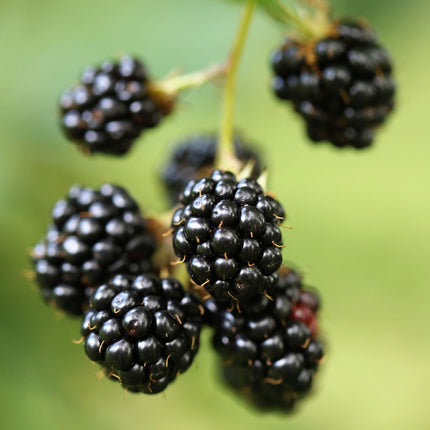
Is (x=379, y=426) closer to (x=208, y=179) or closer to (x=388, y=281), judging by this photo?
(x=388, y=281)

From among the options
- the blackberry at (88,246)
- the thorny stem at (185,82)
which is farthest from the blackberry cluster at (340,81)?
the blackberry at (88,246)

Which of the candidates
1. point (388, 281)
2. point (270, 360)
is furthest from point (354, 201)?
point (270, 360)

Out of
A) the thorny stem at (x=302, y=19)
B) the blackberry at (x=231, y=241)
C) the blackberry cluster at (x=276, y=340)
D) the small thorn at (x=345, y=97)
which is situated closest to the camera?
the blackberry at (x=231, y=241)

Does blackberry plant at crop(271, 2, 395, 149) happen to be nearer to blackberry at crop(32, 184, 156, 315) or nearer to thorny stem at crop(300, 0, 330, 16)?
thorny stem at crop(300, 0, 330, 16)

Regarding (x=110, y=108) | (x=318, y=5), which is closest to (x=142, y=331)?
(x=110, y=108)

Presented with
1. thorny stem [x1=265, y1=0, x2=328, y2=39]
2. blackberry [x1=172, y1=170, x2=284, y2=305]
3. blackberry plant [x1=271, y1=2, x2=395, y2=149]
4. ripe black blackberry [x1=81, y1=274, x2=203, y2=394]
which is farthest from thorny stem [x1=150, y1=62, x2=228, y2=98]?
ripe black blackberry [x1=81, y1=274, x2=203, y2=394]

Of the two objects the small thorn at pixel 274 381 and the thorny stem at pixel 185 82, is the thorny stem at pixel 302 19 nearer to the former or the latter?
the thorny stem at pixel 185 82

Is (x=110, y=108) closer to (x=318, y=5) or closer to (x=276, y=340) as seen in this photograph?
(x=318, y=5)
